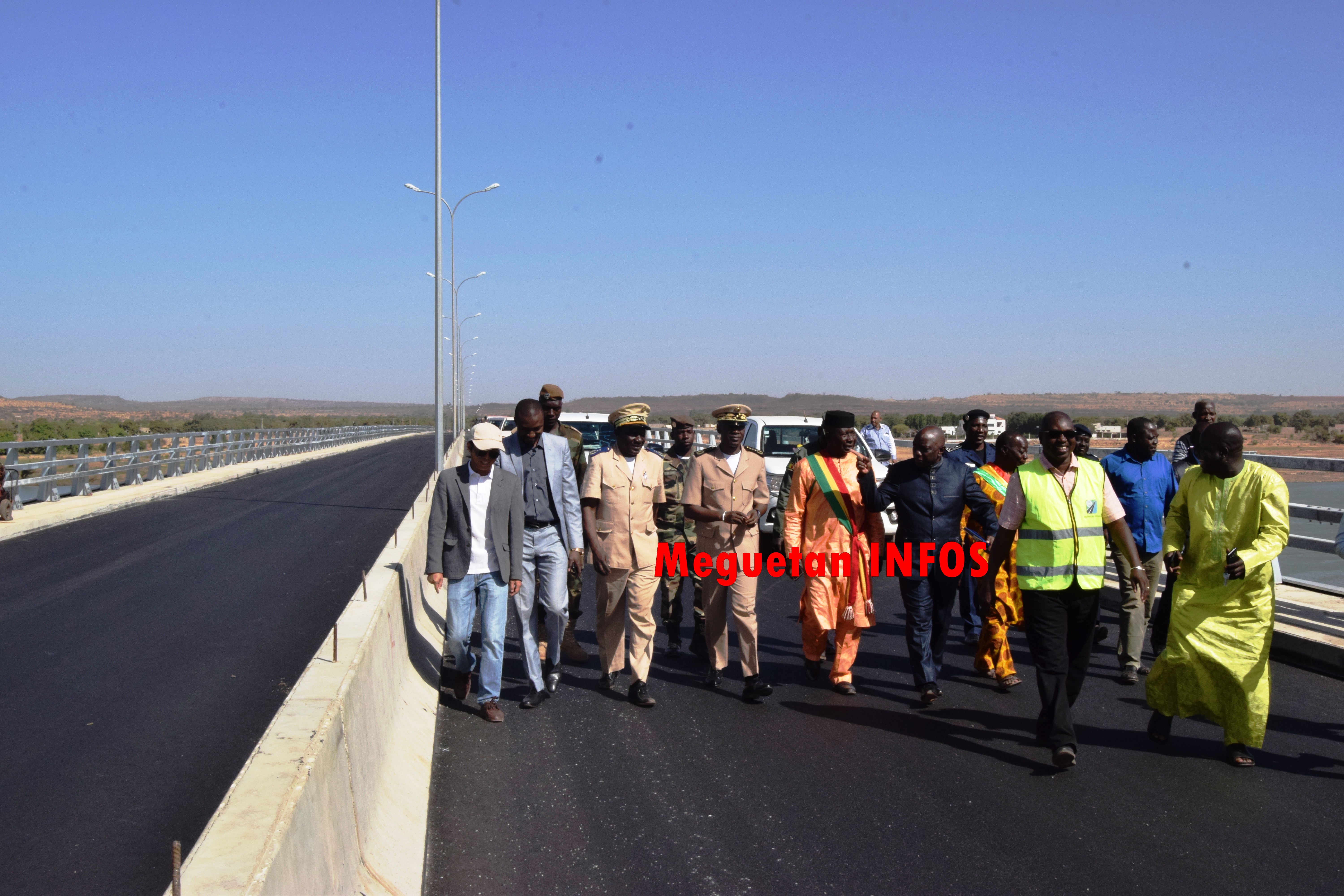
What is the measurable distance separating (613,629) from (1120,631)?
12.6ft

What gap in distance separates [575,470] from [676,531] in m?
1.29

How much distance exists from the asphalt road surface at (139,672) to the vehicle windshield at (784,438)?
6.03m

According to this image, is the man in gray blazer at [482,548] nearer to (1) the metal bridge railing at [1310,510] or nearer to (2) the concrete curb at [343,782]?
(2) the concrete curb at [343,782]

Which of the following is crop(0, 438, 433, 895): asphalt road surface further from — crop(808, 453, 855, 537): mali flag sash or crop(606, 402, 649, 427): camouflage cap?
crop(808, 453, 855, 537): mali flag sash

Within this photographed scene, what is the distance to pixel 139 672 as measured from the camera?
7445mm

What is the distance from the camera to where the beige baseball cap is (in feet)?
21.2

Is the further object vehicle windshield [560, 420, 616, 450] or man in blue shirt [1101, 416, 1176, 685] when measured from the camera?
vehicle windshield [560, 420, 616, 450]

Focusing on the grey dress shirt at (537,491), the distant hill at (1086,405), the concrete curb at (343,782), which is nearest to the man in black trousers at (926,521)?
the grey dress shirt at (537,491)

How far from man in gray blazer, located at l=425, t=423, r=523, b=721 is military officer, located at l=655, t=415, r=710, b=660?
5.04 ft

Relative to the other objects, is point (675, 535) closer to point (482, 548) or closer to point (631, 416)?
point (631, 416)

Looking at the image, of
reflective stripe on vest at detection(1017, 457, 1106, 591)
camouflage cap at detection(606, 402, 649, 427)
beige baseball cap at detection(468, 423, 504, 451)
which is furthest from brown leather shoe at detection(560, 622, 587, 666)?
reflective stripe on vest at detection(1017, 457, 1106, 591)

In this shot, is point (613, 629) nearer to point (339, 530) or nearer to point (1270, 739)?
point (1270, 739)

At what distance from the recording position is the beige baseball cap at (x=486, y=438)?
647cm

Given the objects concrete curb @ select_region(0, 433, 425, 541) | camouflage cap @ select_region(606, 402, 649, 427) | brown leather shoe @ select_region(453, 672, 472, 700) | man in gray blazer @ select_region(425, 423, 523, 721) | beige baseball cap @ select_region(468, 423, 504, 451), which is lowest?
concrete curb @ select_region(0, 433, 425, 541)
